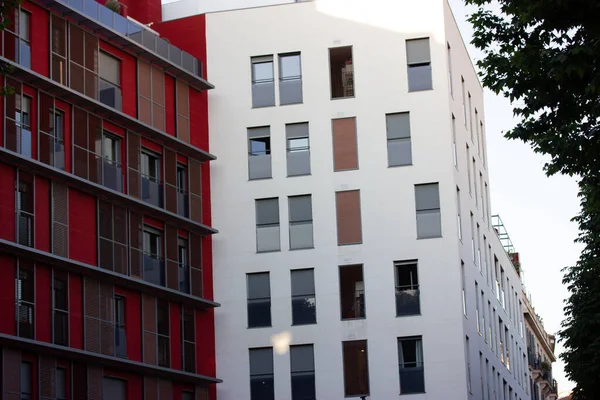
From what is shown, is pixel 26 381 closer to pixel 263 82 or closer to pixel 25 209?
pixel 25 209

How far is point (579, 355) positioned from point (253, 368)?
1250 cm

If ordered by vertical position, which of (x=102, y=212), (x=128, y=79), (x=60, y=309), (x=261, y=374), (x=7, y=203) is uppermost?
(x=128, y=79)

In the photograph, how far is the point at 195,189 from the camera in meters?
51.5

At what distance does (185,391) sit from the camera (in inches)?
1932

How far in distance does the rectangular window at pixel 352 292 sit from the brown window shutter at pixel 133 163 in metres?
9.11

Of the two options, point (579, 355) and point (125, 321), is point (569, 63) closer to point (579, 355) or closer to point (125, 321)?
point (125, 321)

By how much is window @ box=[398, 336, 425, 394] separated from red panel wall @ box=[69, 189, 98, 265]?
12.9 meters

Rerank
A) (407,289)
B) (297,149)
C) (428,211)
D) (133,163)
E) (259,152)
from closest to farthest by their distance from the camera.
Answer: (133,163)
(407,289)
(428,211)
(297,149)
(259,152)

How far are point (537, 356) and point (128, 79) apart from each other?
2004 inches

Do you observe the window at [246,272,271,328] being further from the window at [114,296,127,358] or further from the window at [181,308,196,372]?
the window at [114,296,127,358]

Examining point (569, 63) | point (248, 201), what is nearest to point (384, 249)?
point (248, 201)

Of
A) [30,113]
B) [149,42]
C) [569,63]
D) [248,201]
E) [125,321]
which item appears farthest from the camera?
[248,201]

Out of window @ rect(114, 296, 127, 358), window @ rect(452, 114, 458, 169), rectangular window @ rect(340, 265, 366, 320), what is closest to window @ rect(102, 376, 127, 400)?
window @ rect(114, 296, 127, 358)

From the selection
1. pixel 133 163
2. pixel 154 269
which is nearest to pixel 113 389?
pixel 154 269
